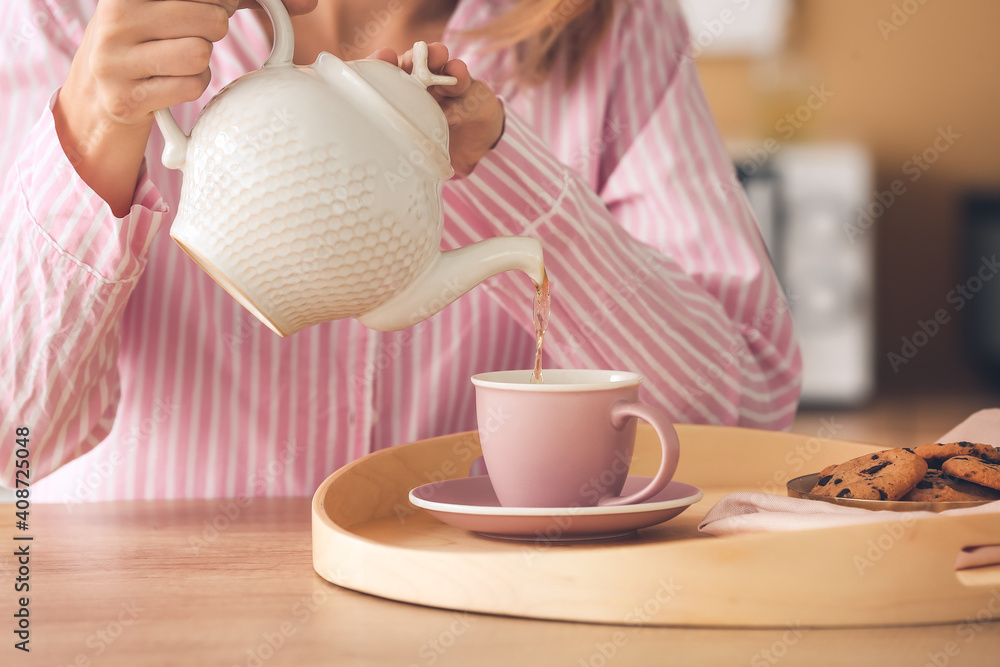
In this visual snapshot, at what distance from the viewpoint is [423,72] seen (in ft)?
1.69

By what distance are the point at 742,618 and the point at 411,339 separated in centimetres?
66

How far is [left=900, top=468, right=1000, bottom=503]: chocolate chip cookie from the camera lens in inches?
21.8

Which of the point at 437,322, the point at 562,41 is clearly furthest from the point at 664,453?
the point at 562,41

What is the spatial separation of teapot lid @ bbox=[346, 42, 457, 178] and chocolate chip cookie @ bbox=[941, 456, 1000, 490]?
0.39m

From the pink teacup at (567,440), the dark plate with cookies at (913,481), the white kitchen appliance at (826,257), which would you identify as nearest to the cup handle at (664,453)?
the pink teacup at (567,440)

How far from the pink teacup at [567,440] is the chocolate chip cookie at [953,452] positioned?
20 cm

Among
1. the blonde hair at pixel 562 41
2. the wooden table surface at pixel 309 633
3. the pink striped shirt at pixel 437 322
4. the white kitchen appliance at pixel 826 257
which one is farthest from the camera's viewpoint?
the white kitchen appliance at pixel 826 257

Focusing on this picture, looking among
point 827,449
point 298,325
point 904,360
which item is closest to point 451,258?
point 298,325

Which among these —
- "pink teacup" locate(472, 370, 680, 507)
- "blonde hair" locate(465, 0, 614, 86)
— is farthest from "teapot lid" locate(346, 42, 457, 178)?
"blonde hair" locate(465, 0, 614, 86)

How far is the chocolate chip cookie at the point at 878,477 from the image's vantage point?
22.0 inches

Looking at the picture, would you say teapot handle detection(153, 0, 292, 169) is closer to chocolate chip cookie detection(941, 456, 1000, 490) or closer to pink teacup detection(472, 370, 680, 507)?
pink teacup detection(472, 370, 680, 507)

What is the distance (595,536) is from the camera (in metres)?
0.54

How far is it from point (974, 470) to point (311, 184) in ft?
1.49

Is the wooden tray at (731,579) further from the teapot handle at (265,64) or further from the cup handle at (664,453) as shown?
the teapot handle at (265,64)
